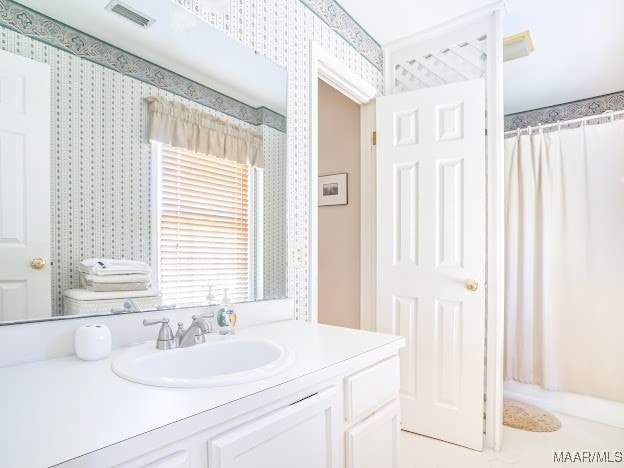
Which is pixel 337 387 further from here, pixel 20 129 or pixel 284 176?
pixel 20 129

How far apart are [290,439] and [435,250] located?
148 cm

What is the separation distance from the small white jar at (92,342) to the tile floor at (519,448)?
5.11 ft

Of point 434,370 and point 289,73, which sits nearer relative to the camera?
point 289,73

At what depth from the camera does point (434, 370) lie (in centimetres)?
205

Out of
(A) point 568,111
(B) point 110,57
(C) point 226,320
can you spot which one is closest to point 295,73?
(B) point 110,57

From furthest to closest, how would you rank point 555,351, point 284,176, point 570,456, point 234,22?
point 555,351
point 570,456
point 284,176
point 234,22

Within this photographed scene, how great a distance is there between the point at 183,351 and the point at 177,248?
1.15 feet

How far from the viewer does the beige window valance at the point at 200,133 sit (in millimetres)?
1199

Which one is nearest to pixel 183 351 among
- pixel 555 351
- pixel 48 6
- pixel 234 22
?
pixel 48 6

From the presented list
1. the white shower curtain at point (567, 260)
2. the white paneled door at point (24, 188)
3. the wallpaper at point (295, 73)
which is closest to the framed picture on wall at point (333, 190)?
the wallpaper at point (295, 73)

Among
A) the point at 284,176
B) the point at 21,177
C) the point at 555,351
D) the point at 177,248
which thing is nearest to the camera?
the point at 21,177

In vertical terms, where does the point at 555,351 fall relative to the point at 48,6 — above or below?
below

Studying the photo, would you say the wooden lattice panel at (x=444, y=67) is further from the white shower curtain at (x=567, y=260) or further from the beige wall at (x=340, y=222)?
the white shower curtain at (x=567, y=260)

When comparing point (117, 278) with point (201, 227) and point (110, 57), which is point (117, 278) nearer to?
point (201, 227)
